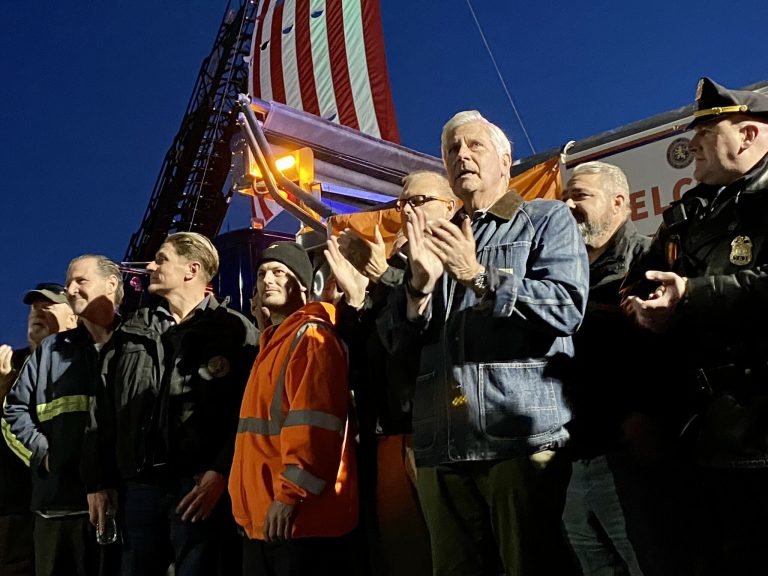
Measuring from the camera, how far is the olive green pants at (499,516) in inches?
91.2

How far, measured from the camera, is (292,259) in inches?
144

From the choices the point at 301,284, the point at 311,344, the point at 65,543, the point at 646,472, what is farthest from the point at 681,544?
the point at 65,543

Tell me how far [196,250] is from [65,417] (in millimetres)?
1115

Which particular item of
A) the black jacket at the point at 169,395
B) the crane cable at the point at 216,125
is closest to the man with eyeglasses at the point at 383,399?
the black jacket at the point at 169,395

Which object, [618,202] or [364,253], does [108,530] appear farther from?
[618,202]

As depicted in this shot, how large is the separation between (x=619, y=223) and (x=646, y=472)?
1.10m

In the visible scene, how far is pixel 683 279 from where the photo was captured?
225cm

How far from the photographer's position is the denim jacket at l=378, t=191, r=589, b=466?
2.33 metres

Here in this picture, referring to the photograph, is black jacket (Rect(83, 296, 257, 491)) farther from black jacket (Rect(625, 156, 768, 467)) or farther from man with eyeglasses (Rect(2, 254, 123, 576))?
black jacket (Rect(625, 156, 768, 467))

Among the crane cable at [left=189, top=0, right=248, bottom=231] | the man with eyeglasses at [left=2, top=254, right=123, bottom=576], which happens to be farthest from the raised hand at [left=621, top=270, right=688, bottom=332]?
the crane cable at [left=189, top=0, right=248, bottom=231]

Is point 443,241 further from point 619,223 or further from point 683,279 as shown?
point 619,223

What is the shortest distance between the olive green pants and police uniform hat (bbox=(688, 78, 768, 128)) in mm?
1125

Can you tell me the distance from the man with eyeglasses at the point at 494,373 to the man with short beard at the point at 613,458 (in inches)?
6.5

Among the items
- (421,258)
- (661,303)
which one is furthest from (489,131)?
(661,303)
